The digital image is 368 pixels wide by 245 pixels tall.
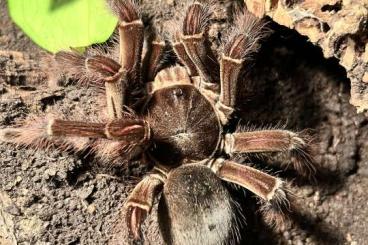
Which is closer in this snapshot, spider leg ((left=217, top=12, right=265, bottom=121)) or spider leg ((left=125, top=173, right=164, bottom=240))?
spider leg ((left=125, top=173, right=164, bottom=240))

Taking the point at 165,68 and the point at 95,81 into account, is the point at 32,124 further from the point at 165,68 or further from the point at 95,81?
the point at 165,68

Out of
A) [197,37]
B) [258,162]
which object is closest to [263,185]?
[258,162]

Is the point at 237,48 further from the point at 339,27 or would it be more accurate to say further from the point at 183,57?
the point at 339,27

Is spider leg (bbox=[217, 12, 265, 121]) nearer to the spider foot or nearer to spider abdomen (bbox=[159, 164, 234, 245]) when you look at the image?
spider abdomen (bbox=[159, 164, 234, 245])

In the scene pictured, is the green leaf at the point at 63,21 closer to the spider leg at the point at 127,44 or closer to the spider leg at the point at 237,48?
the spider leg at the point at 127,44

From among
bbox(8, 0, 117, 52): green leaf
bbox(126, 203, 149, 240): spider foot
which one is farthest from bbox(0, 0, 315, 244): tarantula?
bbox(8, 0, 117, 52): green leaf

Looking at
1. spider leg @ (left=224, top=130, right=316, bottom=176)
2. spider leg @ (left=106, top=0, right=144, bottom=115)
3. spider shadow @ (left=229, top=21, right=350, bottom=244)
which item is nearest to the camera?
spider leg @ (left=106, top=0, right=144, bottom=115)

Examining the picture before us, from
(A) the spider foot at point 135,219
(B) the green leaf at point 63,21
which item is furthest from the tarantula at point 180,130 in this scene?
(B) the green leaf at point 63,21
